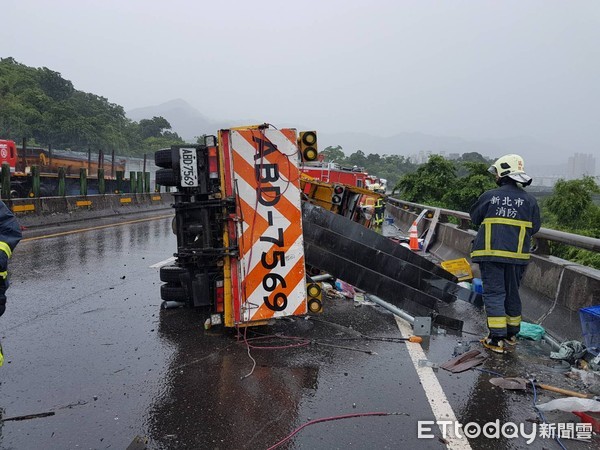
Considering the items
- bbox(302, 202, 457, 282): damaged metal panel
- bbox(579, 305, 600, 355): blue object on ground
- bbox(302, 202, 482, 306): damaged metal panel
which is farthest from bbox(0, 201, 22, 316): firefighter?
bbox(579, 305, 600, 355): blue object on ground

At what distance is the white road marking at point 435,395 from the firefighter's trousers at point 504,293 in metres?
0.84

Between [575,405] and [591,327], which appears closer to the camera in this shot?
[575,405]

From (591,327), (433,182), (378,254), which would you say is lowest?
(591,327)

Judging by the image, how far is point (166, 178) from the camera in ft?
15.9

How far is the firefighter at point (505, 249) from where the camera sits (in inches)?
178

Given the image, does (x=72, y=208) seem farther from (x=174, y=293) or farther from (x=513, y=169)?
(x=513, y=169)

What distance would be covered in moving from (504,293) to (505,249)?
1.46 feet

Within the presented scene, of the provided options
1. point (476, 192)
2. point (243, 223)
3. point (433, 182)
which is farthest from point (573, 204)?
point (243, 223)

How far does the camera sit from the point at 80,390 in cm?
341

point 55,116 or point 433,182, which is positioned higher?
point 55,116

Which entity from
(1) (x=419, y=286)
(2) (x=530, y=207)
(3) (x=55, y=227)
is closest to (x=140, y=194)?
(3) (x=55, y=227)

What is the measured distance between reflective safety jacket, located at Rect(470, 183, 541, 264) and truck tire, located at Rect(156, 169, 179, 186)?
10.8 ft

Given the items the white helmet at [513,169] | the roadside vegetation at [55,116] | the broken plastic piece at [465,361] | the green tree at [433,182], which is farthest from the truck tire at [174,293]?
the roadside vegetation at [55,116]

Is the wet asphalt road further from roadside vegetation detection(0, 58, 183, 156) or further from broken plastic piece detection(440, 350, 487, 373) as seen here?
roadside vegetation detection(0, 58, 183, 156)
